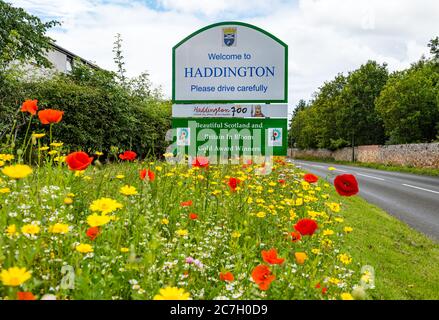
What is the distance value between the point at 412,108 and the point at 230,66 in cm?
3148

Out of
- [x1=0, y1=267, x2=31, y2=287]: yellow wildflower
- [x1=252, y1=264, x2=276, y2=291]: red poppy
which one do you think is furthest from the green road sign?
[x1=0, y1=267, x2=31, y2=287]: yellow wildflower

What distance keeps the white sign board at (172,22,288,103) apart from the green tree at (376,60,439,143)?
30.3 m

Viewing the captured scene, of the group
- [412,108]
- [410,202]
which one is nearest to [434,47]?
[412,108]

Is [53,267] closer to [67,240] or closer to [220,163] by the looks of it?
[67,240]

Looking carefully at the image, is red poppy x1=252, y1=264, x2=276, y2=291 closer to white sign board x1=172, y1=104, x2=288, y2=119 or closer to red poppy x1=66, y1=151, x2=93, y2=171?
red poppy x1=66, y1=151, x2=93, y2=171

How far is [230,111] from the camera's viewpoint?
7.54m

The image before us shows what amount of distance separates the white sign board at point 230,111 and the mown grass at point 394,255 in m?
2.34

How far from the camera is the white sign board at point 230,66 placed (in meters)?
7.49

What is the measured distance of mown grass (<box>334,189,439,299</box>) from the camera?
12.8ft

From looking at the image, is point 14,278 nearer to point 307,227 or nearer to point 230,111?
point 307,227
